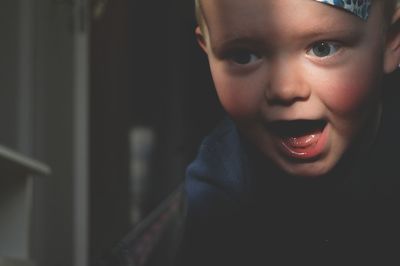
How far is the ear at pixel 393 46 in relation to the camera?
626 mm

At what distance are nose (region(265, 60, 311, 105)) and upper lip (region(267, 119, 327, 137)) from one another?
26 millimetres

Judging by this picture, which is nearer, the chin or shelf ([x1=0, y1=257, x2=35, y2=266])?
the chin

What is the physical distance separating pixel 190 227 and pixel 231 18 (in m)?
0.23

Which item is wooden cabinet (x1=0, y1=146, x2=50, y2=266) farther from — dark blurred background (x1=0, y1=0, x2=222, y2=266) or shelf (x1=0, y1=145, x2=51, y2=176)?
dark blurred background (x1=0, y1=0, x2=222, y2=266)

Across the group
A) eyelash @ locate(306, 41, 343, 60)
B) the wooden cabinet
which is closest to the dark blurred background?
the wooden cabinet

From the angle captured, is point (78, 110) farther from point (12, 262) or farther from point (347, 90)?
point (347, 90)

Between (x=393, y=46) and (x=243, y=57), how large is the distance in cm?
14

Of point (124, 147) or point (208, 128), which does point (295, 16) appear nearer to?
point (208, 128)

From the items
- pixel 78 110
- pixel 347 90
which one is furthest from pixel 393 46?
pixel 78 110

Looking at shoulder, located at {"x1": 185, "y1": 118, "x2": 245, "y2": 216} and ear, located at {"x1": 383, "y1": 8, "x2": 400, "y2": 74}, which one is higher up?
ear, located at {"x1": 383, "y1": 8, "x2": 400, "y2": 74}

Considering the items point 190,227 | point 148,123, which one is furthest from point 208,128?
point 148,123

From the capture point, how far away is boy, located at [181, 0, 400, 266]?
24.0 inches

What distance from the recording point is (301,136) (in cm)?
64

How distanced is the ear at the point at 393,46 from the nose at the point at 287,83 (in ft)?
0.28
